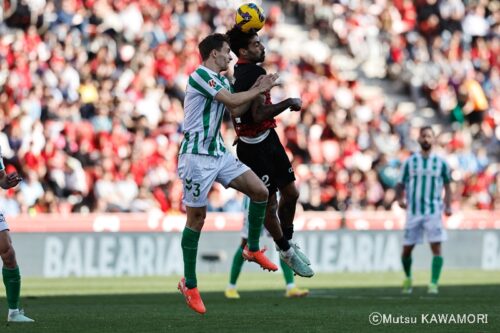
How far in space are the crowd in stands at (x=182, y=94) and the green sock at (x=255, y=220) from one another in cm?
1123

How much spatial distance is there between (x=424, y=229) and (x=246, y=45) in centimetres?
745

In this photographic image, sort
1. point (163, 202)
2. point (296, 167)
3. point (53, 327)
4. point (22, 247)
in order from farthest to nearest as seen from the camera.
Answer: point (296, 167)
point (163, 202)
point (22, 247)
point (53, 327)

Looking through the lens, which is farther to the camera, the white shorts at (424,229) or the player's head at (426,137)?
the white shorts at (424,229)

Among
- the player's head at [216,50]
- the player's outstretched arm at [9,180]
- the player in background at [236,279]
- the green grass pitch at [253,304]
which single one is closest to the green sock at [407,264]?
the green grass pitch at [253,304]

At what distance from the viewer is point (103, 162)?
2436 centimetres

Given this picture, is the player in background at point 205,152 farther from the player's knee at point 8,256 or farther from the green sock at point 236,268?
the green sock at point 236,268

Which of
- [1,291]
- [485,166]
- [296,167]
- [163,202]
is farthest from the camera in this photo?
[485,166]

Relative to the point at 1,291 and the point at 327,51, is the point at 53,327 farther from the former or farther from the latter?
the point at 327,51

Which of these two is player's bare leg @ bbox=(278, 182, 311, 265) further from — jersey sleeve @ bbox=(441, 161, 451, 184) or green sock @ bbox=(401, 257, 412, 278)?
jersey sleeve @ bbox=(441, 161, 451, 184)

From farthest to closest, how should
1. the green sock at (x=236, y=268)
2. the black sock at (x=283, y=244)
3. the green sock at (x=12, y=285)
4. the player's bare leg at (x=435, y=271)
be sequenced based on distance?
the player's bare leg at (x=435, y=271), the green sock at (x=236, y=268), the black sock at (x=283, y=244), the green sock at (x=12, y=285)

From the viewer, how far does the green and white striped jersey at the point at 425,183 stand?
19.3 metres

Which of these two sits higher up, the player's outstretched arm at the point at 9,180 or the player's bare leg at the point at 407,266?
the player's outstretched arm at the point at 9,180

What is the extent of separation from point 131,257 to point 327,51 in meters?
9.55

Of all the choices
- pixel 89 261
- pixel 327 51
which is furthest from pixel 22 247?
pixel 327 51
